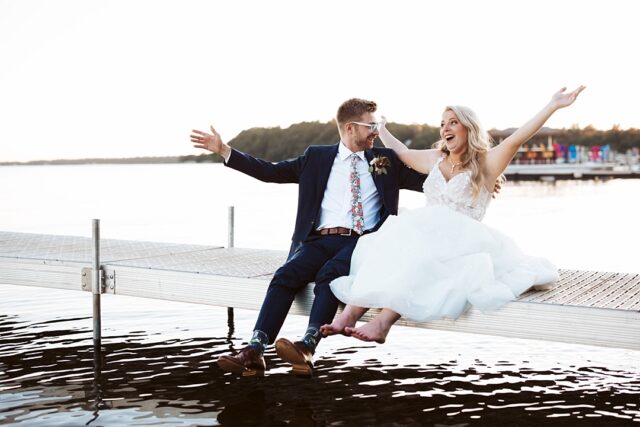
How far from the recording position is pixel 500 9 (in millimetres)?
32375

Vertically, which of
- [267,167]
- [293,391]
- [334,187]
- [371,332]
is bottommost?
[293,391]

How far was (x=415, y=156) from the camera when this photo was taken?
604 cm

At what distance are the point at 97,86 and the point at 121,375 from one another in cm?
3236

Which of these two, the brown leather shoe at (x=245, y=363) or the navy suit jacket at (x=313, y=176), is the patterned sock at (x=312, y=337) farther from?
the navy suit jacket at (x=313, y=176)

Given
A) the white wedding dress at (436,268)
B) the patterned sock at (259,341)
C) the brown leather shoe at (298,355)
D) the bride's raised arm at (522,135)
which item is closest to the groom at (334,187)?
the patterned sock at (259,341)

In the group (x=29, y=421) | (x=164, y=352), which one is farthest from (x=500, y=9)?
(x=29, y=421)

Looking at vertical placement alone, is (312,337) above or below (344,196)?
below

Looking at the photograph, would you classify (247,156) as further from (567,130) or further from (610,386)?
(567,130)

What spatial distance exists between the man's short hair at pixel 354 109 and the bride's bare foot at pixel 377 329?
152 centimetres

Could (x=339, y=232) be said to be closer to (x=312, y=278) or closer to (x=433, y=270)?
(x=312, y=278)

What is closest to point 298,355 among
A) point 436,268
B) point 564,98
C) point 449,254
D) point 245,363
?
point 245,363

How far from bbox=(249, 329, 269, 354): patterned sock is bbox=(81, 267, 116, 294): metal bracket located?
2.15m

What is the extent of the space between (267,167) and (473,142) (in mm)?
1553

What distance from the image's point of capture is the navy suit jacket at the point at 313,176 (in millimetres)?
5910
